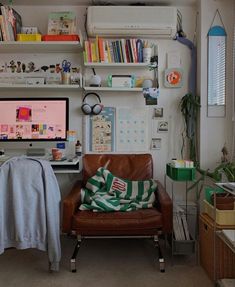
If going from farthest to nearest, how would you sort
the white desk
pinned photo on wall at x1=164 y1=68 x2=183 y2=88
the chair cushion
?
pinned photo on wall at x1=164 y1=68 x2=183 y2=88, the white desk, the chair cushion

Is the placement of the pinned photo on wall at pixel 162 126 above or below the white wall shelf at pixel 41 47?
below

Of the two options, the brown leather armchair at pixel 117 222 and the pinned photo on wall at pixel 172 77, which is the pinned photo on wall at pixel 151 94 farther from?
the brown leather armchair at pixel 117 222

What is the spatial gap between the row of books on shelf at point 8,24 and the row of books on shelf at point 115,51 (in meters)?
0.68

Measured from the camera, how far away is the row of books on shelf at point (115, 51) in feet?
9.35

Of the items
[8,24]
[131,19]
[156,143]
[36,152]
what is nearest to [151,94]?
[156,143]

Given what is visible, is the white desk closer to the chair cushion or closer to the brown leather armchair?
the brown leather armchair

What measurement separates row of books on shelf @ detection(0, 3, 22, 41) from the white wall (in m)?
1.78

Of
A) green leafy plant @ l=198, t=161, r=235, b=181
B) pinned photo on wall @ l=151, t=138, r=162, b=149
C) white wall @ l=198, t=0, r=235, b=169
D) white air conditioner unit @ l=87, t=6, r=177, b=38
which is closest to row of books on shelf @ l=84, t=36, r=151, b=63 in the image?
white air conditioner unit @ l=87, t=6, r=177, b=38

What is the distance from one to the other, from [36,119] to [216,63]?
182cm

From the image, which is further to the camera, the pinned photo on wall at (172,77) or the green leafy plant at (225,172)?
the pinned photo on wall at (172,77)

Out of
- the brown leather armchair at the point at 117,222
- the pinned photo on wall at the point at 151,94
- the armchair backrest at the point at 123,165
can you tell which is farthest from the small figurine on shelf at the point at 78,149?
the pinned photo on wall at the point at 151,94

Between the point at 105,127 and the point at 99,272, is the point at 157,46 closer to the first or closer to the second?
the point at 105,127

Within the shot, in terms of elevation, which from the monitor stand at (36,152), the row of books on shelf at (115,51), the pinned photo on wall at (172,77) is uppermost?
the row of books on shelf at (115,51)

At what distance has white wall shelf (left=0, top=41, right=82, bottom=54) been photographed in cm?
275
